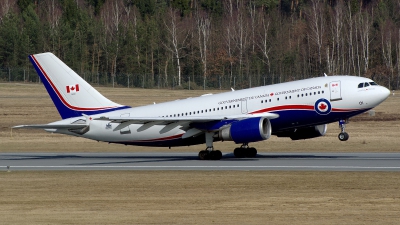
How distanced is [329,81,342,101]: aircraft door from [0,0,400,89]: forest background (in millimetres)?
66881

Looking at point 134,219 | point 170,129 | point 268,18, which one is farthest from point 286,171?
point 268,18

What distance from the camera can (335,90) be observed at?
3675cm

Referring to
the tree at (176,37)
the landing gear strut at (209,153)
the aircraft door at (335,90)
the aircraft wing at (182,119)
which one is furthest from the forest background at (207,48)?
the aircraft door at (335,90)

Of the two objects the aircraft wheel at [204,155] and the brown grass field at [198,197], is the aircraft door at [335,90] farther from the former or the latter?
the brown grass field at [198,197]

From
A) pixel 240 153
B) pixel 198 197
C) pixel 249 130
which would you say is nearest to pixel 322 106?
pixel 249 130

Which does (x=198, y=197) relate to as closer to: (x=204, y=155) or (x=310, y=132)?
(x=204, y=155)

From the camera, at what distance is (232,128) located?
3650 centimetres

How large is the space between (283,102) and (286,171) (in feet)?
21.2

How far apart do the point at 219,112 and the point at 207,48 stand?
7966 cm

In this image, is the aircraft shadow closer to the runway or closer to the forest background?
the runway

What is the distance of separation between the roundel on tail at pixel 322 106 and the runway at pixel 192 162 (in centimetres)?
227

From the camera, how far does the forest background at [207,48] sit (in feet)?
365

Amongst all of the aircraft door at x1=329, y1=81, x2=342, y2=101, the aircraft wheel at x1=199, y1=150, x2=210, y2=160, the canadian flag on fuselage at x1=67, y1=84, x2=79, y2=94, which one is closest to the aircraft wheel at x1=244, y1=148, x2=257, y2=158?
the aircraft wheel at x1=199, y1=150, x2=210, y2=160

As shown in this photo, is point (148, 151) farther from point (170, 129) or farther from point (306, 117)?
point (306, 117)
